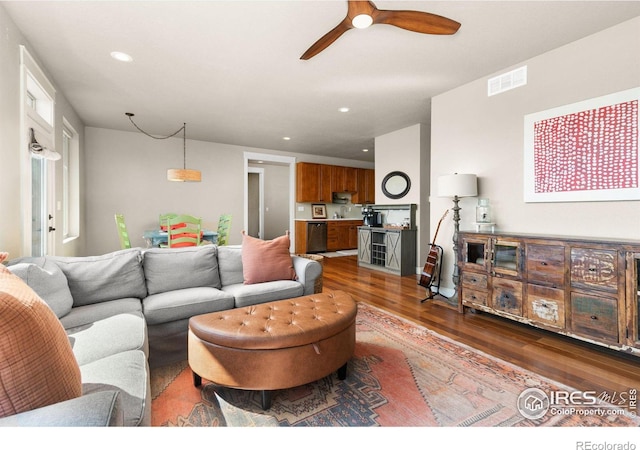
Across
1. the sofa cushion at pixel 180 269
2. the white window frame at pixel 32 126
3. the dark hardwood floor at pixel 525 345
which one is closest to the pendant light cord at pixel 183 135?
the white window frame at pixel 32 126

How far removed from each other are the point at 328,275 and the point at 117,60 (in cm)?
382

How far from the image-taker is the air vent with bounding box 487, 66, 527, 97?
2923 mm

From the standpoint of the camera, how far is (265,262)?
108 inches

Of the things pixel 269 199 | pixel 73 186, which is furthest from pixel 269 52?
pixel 269 199

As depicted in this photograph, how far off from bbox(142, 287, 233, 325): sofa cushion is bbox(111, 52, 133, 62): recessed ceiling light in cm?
221

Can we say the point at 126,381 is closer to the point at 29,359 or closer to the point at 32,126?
the point at 29,359

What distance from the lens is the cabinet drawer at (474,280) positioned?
2.88 metres

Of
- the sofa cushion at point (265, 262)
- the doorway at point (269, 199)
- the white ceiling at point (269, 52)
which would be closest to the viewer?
the white ceiling at point (269, 52)

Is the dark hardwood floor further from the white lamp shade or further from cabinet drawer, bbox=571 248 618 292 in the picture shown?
the white lamp shade

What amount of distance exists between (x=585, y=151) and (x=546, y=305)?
1.34 metres

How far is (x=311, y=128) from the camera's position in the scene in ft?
17.1

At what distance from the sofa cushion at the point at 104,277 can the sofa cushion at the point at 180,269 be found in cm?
8

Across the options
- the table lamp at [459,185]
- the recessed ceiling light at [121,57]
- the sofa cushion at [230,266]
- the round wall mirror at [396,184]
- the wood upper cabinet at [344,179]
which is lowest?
the sofa cushion at [230,266]

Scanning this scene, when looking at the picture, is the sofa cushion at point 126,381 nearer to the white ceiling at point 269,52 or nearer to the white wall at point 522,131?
the white ceiling at point 269,52
